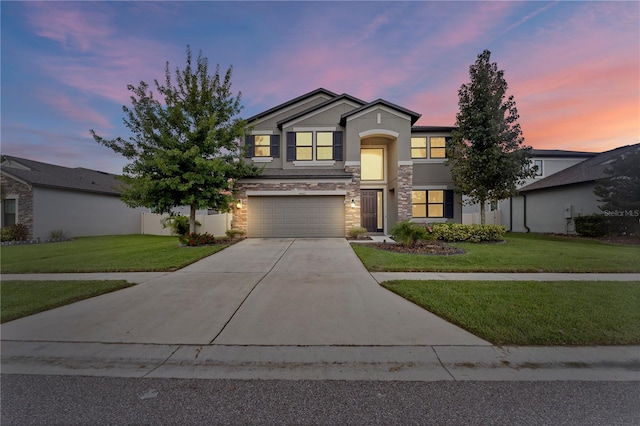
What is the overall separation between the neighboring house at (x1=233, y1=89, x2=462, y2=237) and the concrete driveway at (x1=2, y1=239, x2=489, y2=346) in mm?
7621

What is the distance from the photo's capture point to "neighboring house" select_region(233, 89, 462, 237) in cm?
1469

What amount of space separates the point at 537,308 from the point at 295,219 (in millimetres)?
11394

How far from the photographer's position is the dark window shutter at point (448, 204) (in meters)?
16.5

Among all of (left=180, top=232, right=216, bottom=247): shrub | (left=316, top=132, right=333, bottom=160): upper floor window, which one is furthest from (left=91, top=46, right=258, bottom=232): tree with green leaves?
(left=316, top=132, right=333, bottom=160): upper floor window

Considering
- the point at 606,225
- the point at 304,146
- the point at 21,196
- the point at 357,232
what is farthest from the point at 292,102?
the point at 606,225

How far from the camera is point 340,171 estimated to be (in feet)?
50.5

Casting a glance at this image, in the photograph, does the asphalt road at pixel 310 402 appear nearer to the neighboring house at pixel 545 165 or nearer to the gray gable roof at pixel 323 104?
the gray gable roof at pixel 323 104

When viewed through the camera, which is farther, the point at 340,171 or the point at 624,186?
the point at 340,171

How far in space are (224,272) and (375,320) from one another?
4.74 meters

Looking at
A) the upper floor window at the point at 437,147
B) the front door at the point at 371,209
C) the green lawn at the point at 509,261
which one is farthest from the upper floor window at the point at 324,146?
the green lawn at the point at 509,261

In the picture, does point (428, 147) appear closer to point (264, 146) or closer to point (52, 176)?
point (264, 146)

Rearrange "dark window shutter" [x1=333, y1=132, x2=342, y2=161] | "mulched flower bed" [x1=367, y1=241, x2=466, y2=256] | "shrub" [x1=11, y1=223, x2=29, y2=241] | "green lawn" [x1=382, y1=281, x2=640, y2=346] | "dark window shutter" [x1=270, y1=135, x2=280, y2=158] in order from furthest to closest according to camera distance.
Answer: "dark window shutter" [x1=270, y1=135, x2=280, y2=158] < "dark window shutter" [x1=333, y1=132, x2=342, y2=161] < "shrub" [x1=11, y1=223, x2=29, y2=241] < "mulched flower bed" [x1=367, y1=241, x2=466, y2=256] < "green lawn" [x1=382, y1=281, x2=640, y2=346]

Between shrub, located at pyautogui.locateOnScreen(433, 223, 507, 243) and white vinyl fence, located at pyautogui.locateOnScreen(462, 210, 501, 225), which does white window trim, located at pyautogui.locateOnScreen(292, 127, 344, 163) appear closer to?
shrub, located at pyautogui.locateOnScreen(433, 223, 507, 243)

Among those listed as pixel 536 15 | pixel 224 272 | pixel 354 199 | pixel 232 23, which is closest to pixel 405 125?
pixel 354 199
